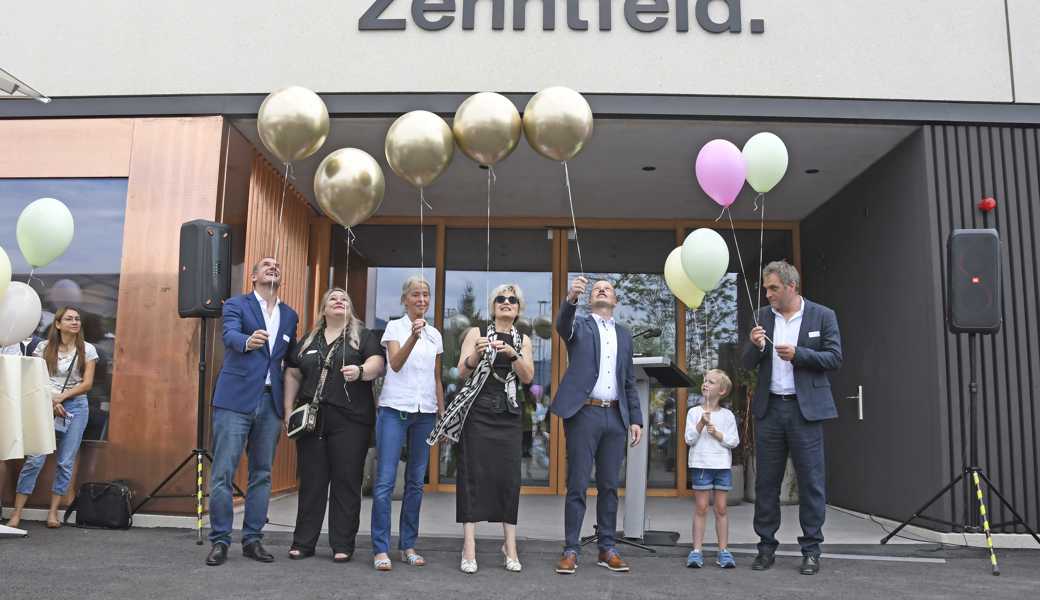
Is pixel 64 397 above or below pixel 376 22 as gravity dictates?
below

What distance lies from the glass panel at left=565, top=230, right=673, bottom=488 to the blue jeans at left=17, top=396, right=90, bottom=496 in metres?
4.24

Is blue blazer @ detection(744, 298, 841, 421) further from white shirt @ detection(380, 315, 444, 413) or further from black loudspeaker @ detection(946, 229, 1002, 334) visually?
white shirt @ detection(380, 315, 444, 413)

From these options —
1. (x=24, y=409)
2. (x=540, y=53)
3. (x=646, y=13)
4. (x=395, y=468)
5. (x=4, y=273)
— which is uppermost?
(x=646, y=13)

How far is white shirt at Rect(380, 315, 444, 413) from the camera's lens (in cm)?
395

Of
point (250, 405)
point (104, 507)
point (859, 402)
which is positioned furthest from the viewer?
point (859, 402)

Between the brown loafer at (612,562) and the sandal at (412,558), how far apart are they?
909 mm

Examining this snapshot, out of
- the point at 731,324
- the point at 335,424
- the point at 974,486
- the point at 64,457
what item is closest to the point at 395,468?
the point at 335,424

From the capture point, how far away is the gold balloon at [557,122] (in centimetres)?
395

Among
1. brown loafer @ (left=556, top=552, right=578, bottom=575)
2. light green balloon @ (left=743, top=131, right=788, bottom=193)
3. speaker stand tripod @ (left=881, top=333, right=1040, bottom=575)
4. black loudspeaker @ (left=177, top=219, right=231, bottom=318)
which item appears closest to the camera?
brown loafer @ (left=556, top=552, right=578, bottom=575)

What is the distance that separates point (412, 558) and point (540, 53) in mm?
3537

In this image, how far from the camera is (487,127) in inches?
154

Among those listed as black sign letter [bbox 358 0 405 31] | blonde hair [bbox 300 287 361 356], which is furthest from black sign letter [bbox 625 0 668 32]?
blonde hair [bbox 300 287 361 356]

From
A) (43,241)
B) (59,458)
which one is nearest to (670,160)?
(43,241)

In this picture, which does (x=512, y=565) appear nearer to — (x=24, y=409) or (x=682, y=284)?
(x=682, y=284)
